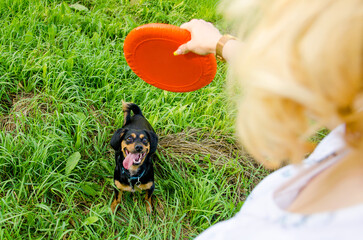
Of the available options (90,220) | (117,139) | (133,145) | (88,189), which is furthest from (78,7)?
(90,220)

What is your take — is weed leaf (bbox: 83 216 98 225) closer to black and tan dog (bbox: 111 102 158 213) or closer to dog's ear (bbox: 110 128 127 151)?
black and tan dog (bbox: 111 102 158 213)

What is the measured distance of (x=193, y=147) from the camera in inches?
118

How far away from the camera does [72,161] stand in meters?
2.56

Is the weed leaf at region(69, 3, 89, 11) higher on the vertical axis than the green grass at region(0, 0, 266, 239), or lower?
higher

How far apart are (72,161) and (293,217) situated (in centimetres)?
210

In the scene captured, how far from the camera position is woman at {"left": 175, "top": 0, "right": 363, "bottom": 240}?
23.7 inches

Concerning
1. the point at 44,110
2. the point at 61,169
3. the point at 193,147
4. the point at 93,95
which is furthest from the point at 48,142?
the point at 193,147

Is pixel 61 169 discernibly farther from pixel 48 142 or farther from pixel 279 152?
pixel 279 152

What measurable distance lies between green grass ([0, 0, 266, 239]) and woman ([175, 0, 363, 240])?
5.55ft

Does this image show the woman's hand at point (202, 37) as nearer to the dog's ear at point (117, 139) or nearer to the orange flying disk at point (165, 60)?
the orange flying disk at point (165, 60)

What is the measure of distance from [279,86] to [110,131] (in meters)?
2.45

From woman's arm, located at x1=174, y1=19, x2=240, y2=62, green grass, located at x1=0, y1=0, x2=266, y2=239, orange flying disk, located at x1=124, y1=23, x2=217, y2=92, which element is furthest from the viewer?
green grass, located at x1=0, y1=0, x2=266, y2=239

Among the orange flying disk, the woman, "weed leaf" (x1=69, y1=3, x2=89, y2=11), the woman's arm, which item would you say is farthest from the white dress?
"weed leaf" (x1=69, y1=3, x2=89, y2=11)

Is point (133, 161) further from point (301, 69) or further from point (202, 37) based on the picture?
point (301, 69)
